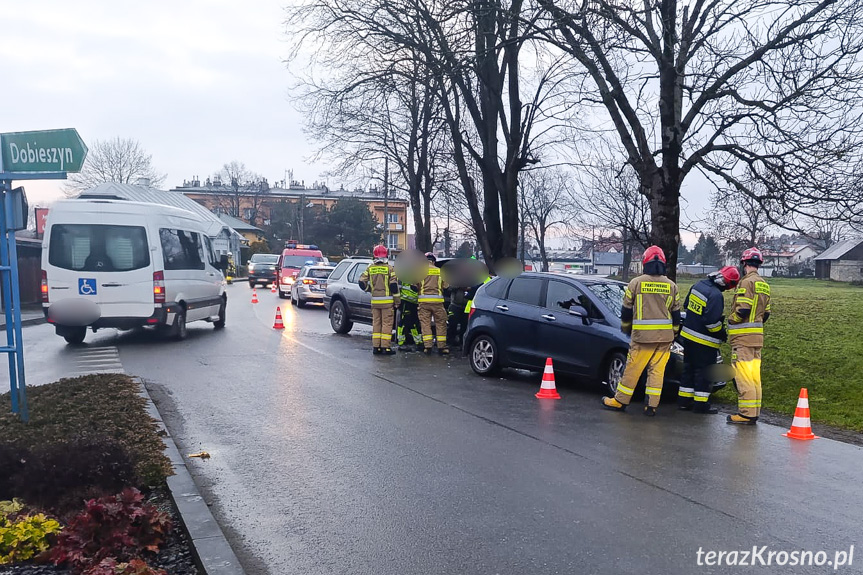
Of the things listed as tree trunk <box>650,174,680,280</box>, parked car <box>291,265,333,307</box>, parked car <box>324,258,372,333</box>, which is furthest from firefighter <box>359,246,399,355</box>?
parked car <box>291,265,333,307</box>

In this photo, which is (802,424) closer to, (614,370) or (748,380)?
(748,380)

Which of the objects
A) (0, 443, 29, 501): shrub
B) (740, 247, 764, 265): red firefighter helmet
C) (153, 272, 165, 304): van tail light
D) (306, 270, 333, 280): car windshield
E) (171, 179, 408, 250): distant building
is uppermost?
(171, 179, 408, 250): distant building

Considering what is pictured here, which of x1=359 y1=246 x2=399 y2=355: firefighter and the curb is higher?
x1=359 y1=246 x2=399 y2=355: firefighter

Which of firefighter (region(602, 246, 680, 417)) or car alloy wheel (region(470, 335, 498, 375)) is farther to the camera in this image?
car alloy wheel (region(470, 335, 498, 375))

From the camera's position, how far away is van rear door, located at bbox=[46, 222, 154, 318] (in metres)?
13.3

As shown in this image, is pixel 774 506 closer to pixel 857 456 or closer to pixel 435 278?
pixel 857 456

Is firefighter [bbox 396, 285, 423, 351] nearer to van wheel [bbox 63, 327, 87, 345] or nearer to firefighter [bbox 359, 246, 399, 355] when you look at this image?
firefighter [bbox 359, 246, 399, 355]

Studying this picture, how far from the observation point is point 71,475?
4879 millimetres

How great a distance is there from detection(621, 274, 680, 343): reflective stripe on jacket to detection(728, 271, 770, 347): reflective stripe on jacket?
2.32 feet

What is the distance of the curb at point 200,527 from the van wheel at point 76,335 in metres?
9.44

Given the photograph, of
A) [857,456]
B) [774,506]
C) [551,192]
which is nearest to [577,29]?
[857,456]

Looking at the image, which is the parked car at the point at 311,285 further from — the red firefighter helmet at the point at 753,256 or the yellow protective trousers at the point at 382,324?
the red firefighter helmet at the point at 753,256

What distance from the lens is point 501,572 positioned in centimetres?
407

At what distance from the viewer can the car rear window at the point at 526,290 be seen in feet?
35.1
